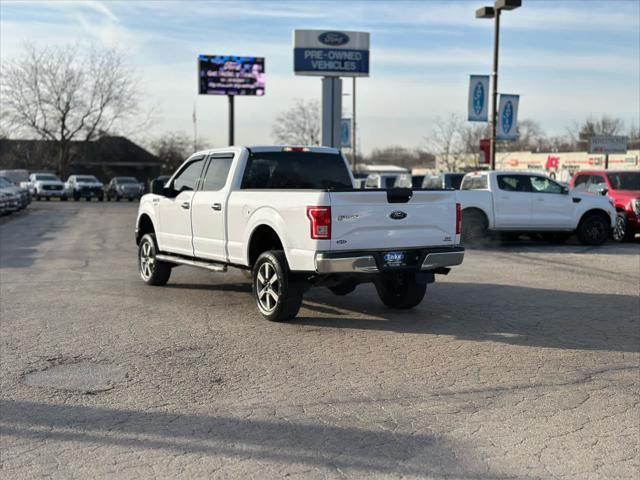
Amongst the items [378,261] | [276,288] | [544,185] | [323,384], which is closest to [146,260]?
[276,288]

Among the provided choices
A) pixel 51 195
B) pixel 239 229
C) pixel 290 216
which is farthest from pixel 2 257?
pixel 51 195

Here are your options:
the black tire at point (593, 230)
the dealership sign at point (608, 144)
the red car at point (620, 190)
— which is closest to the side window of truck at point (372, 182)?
the red car at point (620, 190)

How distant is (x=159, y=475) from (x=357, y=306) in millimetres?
5515

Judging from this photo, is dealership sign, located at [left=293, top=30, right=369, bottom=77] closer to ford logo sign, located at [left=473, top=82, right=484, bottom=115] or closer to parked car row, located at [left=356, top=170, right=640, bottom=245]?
ford logo sign, located at [left=473, top=82, right=484, bottom=115]

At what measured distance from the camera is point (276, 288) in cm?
826

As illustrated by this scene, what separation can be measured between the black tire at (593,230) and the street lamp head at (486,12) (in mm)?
9418

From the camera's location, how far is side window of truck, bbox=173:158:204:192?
10.3m

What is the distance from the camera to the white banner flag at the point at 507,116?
2450 cm

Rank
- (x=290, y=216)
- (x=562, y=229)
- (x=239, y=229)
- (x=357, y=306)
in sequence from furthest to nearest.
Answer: (x=562, y=229), (x=357, y=306), (x=239, y=229), (x=290, y=216)

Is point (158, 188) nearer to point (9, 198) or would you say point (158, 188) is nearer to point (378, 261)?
point (378, 261)

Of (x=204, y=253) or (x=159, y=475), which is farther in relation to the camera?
(x=204, y=253)

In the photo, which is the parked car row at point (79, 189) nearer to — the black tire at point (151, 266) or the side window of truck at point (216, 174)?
the black tire at point (151, 266)

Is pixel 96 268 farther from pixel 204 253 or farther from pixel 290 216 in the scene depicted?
pixel 290 216

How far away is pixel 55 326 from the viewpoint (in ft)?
26.5
